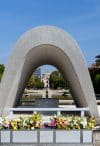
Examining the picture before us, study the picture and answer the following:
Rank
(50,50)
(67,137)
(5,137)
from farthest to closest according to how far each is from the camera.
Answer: (50,50) → (5,137) → (67,137)

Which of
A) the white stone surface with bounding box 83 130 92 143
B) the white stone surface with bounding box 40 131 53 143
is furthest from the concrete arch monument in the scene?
the white stone surface with bounding box 40 131 53 143

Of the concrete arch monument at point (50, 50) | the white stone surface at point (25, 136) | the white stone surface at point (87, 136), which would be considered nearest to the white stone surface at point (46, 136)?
the white stone surface at point (25, 136)

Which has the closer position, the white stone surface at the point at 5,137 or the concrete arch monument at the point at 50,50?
the white stone surface at the point at 5,137

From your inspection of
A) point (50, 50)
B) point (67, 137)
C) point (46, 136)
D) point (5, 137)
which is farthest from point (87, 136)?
point (50, 50)

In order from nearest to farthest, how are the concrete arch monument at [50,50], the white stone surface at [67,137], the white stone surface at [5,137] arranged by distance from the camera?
the white stone surface at [67,137] → the white stone surface at [5,137] → the concrete arch monument at [50,50]

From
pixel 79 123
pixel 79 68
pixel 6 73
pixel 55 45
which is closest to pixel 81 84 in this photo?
pixel 79 68

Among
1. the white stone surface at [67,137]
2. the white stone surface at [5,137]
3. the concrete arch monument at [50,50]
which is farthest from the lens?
the concrete arch monument at [50,50]

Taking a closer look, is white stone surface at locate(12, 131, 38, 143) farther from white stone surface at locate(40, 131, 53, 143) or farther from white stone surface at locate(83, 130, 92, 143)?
white stone surface at locate(83, 130, 92, 143)

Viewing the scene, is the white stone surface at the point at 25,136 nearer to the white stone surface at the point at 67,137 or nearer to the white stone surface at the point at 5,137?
the white stone surface at the point at 5,137

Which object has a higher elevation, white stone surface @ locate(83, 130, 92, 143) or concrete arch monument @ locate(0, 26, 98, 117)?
concrete arch monument @ locate(0, 26, 98, 117)

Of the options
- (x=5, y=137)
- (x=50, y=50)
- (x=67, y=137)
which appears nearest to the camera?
(x=67, y=137)

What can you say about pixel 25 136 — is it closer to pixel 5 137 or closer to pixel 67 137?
pixel 5 137

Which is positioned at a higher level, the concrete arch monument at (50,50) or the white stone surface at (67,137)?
the concrete arch monument at (50,50)

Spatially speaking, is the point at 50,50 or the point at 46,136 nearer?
the point at 46,136
